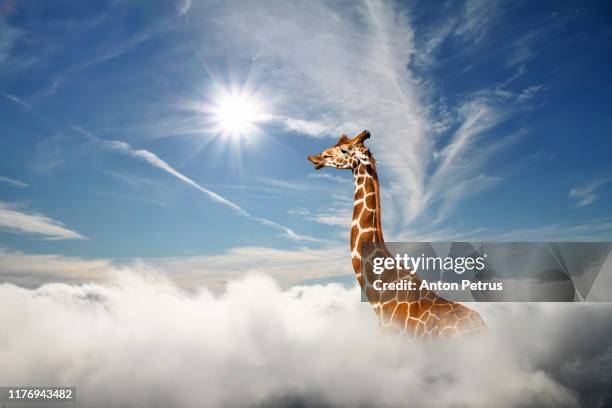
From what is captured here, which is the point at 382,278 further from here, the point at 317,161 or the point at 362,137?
the point at 317,161

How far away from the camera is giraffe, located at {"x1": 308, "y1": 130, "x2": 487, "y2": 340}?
43.5ft

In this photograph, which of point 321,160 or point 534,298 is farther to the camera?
point 321,160

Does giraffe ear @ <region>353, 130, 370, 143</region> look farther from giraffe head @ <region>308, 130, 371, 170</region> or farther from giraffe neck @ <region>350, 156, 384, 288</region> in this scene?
giraffe neck @ <region>350, 156, 384, 288</region>

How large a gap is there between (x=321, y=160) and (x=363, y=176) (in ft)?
6.78

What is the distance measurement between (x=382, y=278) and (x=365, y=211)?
9.60 feet

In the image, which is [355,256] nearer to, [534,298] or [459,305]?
[459,305]

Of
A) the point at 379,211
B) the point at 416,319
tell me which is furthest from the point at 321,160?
the point at 416,319

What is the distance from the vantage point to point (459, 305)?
13.7 metres

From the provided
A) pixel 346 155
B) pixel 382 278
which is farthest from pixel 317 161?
pixel 382 278

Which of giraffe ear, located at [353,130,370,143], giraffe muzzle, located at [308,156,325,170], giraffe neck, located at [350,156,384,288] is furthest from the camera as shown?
giraffe muzzle, located at [308,156,325,170]

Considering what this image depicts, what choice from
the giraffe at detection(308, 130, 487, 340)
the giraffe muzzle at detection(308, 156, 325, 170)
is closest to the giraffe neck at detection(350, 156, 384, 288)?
the giraffe at detection(308, 130, 487, 340)

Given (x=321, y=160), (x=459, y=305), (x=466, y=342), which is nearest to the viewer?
(x=466, y=342)

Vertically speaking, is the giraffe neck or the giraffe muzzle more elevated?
the giraffe muzzle

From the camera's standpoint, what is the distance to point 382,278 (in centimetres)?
1475
